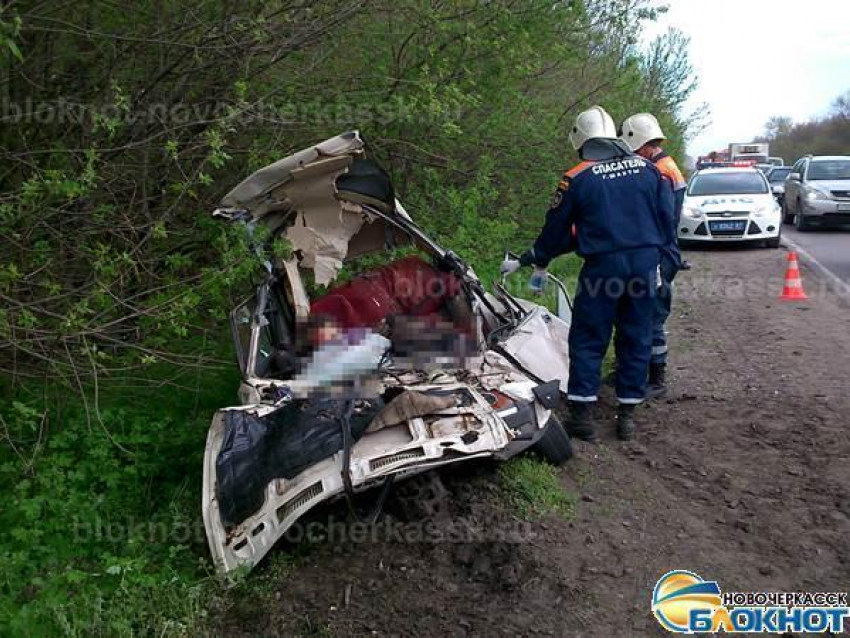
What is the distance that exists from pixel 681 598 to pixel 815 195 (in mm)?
16358

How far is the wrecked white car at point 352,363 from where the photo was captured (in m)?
3.59

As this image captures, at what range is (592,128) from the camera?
519 centimetres

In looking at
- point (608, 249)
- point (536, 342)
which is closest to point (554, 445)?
point (536, 342)

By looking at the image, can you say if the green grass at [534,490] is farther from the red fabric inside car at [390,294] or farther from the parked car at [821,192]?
the parked car at [821,192]

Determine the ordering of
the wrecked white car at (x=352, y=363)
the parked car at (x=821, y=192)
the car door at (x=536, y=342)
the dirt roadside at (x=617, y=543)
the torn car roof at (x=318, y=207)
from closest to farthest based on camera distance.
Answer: the dirt roadside at (x=617, y=543), the wrecked white car at (x=352, y=363), the torn car roof at (x=318, y=207), the car door at (x=536, y=342), the parked car at (x=821, y=192)

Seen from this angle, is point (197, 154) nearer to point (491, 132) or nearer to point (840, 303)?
point (491, 132)

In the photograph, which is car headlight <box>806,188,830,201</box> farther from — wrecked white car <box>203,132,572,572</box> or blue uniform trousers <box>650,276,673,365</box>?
wrecked white car <box>203,132,572,572</box>

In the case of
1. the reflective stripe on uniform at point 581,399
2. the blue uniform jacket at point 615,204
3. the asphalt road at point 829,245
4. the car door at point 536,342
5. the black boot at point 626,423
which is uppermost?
the blue uniform jacket at point 615,204

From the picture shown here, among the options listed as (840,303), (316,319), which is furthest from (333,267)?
(840,303)

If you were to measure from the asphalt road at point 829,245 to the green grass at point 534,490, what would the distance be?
819 centimetres

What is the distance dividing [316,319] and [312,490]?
66.6 inches

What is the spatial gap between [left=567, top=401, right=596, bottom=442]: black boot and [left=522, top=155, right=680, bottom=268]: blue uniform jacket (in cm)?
98

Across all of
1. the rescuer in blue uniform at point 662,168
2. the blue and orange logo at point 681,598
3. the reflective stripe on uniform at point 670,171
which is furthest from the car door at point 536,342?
the blue and orange logo at point 681,598

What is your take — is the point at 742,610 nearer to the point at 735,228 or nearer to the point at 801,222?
the point at 735,228
